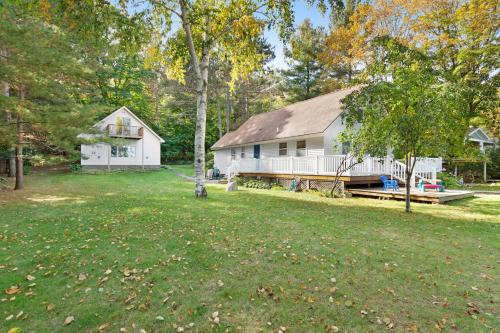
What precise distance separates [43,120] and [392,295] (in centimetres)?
1196

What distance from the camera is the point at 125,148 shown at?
30.2 metres

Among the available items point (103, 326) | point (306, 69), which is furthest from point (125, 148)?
point (103, 326)

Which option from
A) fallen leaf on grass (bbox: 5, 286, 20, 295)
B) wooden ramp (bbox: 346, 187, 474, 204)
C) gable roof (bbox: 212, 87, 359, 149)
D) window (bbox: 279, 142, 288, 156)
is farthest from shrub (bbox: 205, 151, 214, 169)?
fallen leaf on grass (bbox: 5, 286, 20, 295)

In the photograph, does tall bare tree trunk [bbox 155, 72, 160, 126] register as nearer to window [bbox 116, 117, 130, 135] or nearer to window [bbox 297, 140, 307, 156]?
window [bbox 116, 117, 130, 135]

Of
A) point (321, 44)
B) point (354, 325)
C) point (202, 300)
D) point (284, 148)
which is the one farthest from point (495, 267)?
point (321, 44)

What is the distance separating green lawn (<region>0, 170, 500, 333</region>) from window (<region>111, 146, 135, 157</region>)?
23.5m

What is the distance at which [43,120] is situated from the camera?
991 centimetres

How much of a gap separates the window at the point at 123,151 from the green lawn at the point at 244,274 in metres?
23.5

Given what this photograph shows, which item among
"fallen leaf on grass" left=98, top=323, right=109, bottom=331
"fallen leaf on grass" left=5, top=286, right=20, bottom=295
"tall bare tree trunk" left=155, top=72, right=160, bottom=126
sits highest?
"tall bare tree trunk" left=155, top=72, right=160, bottom=126

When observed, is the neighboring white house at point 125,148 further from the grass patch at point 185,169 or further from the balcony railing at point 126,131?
the grass patch at point 185,169

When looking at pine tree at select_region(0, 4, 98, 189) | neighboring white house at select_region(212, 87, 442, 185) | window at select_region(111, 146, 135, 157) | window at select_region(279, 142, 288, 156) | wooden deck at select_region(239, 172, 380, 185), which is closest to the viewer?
pine tree at select_region(0, 4, 98, 189)

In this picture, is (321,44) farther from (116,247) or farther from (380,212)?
(116,247)

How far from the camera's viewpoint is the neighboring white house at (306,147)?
13.8 m

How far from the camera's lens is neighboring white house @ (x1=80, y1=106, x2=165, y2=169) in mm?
28281
